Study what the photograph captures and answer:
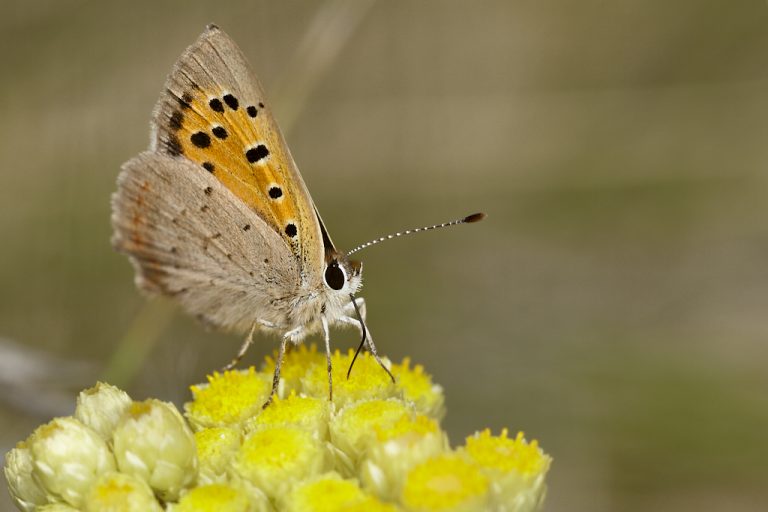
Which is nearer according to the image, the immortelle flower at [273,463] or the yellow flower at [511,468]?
the immortelle flower at [273,463]

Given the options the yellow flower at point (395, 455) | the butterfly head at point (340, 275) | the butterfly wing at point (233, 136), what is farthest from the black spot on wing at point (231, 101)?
the yellow flower at point (395, 455)

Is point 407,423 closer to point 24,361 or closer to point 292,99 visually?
point 24,361

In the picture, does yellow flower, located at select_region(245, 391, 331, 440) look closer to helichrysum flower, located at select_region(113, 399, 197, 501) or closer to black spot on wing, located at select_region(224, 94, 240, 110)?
helichrysum flower, located at select_region(113, 399, 197, 501)

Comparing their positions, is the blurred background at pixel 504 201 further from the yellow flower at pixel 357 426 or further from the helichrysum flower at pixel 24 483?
the yellow flower at pixel 357 426

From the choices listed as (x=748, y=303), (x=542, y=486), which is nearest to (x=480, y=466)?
(x=542, y=486)

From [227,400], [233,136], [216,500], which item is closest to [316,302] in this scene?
[227,400]

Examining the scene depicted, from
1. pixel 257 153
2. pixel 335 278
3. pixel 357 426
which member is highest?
pixel 257 153

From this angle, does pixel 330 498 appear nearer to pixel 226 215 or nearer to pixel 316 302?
pixel 316 302
